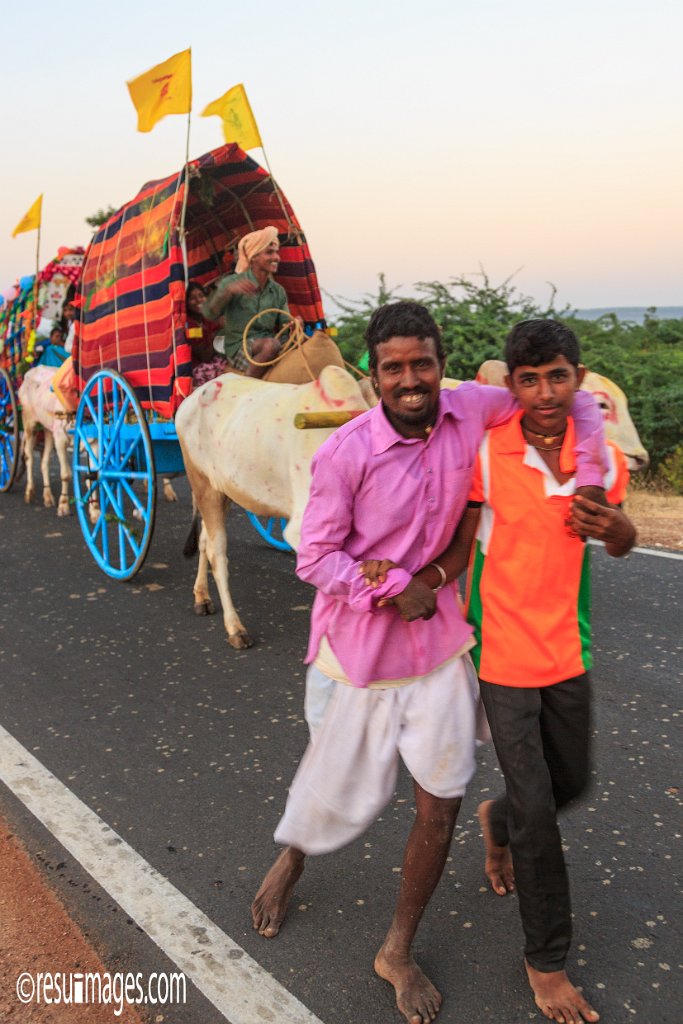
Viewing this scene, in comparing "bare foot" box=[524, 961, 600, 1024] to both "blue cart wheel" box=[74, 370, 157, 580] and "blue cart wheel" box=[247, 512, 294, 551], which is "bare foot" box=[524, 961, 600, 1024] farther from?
"blue cart wheel" box=[247, 512, 294, 551]

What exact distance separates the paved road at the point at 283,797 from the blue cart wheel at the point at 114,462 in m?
0.51

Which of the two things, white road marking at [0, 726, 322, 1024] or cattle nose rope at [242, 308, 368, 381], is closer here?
white road marking at [0, 726, 322, 1024]

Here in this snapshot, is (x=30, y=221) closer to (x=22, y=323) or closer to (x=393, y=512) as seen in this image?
(x=22, y=323)

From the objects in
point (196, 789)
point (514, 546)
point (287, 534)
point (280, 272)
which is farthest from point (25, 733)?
point (280, 272)

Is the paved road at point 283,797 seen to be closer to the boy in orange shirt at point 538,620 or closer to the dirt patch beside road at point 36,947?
the dirt patch beside road at point 36,947

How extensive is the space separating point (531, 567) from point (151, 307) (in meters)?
4.65

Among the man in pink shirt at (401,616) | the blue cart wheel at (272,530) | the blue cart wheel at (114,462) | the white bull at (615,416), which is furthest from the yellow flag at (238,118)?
the man in pink shirt at (401,616)

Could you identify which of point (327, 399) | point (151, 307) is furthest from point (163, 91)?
point (327, 399)

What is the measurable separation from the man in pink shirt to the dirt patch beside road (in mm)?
794

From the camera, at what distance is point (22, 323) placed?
10.8m

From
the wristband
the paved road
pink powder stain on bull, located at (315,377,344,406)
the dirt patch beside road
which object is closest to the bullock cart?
the paved road

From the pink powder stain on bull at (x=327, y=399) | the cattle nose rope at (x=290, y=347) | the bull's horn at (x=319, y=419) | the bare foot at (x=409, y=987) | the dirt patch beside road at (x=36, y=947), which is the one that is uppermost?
the cattle nose rope at (x=290, y=347)

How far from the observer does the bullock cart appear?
6379 millimetres

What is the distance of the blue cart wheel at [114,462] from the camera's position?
6746 mm
